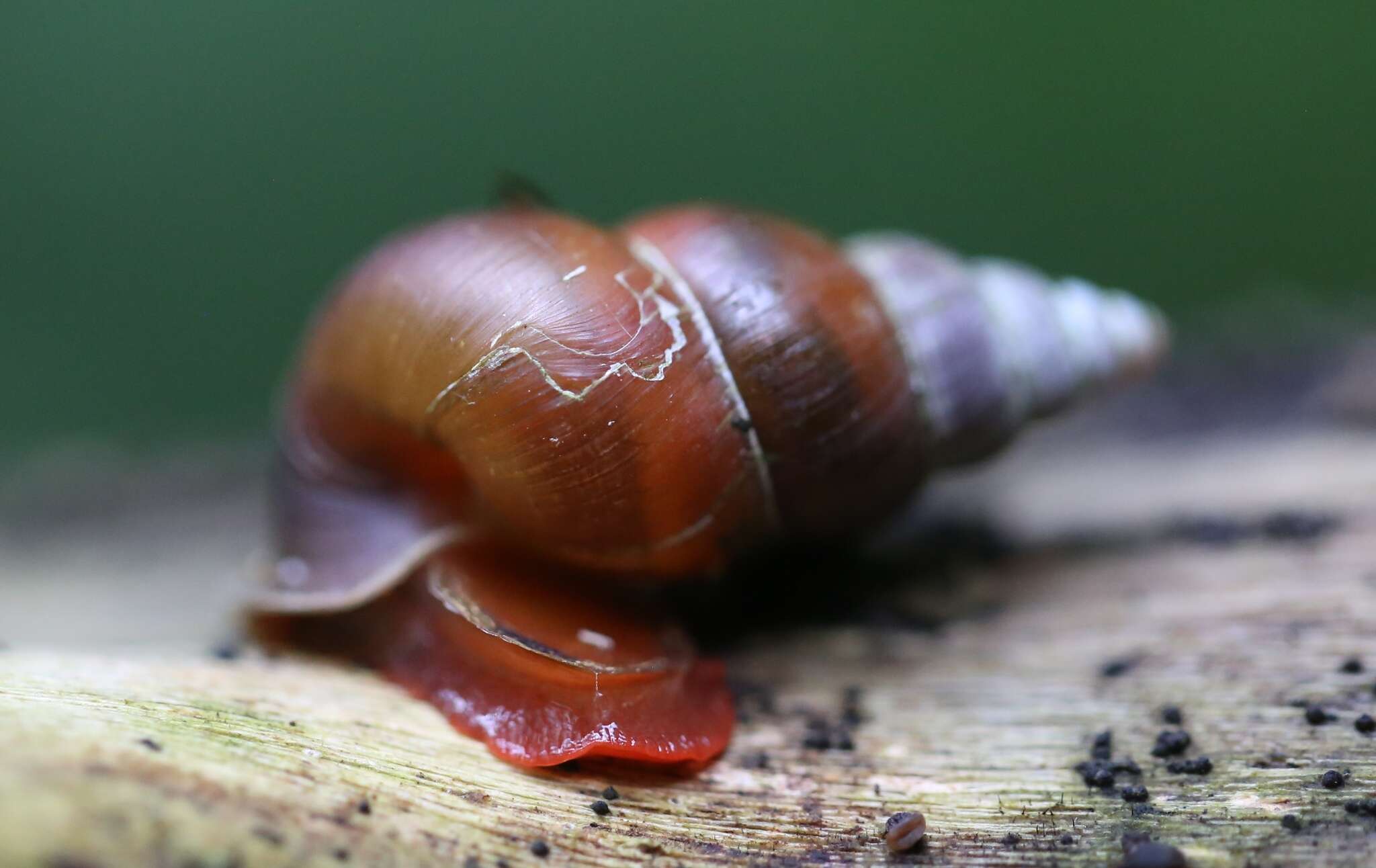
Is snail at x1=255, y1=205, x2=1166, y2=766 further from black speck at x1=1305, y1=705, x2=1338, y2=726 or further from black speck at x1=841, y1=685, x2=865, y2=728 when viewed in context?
black speck at x1=1305, y1=705, x2=1338, y2=726

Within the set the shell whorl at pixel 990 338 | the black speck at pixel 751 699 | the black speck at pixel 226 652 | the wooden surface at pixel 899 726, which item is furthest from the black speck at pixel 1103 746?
the black speck at pixel 226 652

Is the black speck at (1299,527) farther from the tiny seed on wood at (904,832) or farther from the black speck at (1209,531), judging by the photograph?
the tiny seed on wood at (904,832)

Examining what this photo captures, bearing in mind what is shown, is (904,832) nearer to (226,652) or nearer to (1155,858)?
(1155,858)

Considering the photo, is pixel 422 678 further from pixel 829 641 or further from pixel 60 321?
pixel 60 321

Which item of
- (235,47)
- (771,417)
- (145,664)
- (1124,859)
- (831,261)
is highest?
(235,47)

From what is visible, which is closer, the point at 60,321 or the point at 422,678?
the point at 422,678

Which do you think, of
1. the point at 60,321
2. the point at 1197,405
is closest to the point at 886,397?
the point at 1197,405
